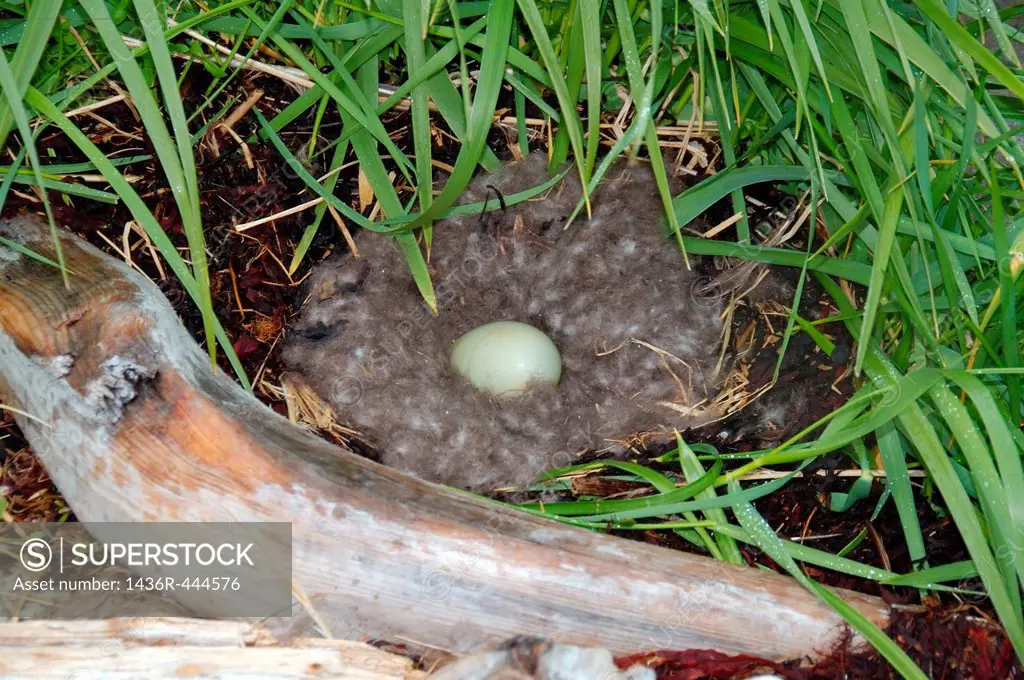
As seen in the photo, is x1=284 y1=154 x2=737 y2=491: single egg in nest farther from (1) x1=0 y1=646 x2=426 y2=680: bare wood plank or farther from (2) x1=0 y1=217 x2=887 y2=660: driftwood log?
(1) x1=0 y1=646 x2=426 y2=680: bare wood plank

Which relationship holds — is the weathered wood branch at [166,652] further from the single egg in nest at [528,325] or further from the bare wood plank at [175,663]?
the single egg in nest at [528,325]

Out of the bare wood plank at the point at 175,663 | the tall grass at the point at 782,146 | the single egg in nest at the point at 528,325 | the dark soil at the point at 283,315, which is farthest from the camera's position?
the single egg in nest at the point at 528,325

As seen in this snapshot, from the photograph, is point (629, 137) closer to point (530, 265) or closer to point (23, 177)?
point (530, 265)

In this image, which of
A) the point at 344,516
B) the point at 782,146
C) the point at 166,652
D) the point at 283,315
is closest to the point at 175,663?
the point at 166,652

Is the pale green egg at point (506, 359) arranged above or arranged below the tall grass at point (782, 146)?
below

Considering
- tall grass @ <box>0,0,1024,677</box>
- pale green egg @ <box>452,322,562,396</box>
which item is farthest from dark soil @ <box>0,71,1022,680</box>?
pale green egg @ <box>452,322,562,396</box>

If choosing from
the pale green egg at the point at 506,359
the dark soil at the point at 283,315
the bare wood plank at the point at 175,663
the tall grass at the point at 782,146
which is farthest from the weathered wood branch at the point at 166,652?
the pale green egg at the point at 506,359
